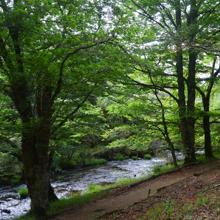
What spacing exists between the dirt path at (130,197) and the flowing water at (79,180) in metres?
4.77

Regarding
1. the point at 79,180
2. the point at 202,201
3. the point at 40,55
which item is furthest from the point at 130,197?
the point at 79,180

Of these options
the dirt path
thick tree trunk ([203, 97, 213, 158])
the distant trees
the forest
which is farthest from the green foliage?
thick tree trunk ([203, 97, 213, 158])

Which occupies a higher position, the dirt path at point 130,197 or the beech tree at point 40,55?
the beech tree at point 40,55

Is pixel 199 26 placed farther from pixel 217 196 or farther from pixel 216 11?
pixel 217 196

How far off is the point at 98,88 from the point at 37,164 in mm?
3365

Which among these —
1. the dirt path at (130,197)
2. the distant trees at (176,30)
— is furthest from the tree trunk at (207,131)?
the dirt path at (130,197)

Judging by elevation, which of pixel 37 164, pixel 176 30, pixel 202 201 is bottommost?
pixel 202 201

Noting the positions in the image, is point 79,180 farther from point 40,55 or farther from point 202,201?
point 202,201

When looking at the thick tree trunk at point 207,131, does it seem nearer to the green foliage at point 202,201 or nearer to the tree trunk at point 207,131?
the tree trunk at point 207,131

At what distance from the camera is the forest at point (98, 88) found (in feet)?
32.8

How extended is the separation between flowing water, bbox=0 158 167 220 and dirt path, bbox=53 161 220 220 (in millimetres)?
4770

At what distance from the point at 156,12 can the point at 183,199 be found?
11.1m

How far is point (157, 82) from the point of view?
1941 centimetres

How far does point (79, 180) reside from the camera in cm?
2380
